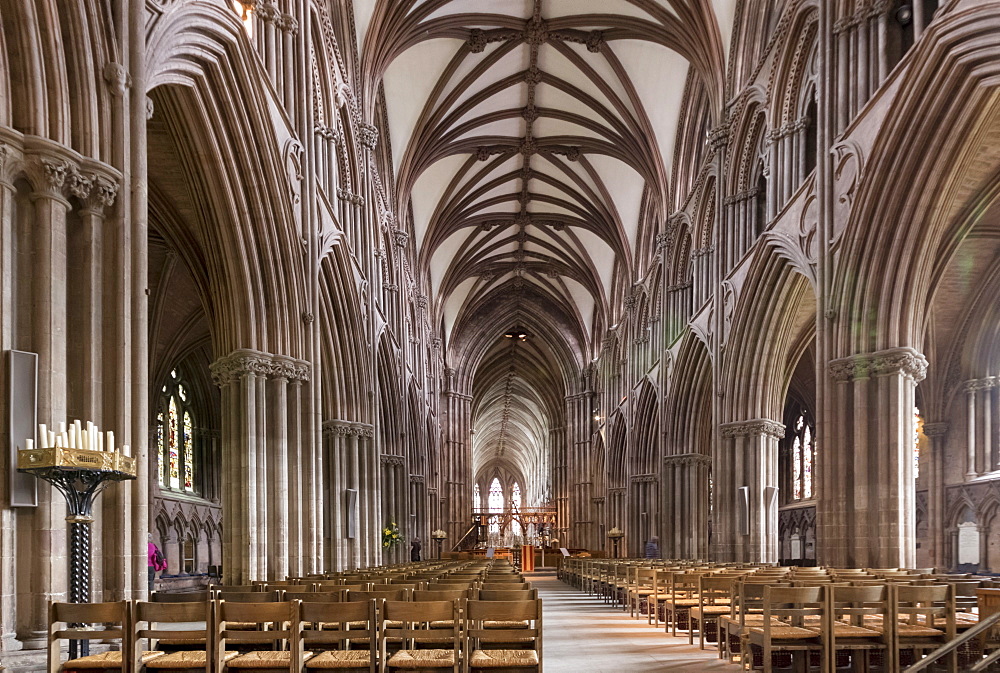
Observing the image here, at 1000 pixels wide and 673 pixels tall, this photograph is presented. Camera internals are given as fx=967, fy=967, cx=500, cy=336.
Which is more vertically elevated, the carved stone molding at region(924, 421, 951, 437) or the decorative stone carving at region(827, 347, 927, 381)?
the decorative stone carving at region(827, 347, 927, 381)

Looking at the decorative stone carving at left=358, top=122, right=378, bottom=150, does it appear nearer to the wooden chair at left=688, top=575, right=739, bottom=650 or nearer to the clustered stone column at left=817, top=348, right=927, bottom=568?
the clustered stone column at left=817, top=348, right=927, bottom=568

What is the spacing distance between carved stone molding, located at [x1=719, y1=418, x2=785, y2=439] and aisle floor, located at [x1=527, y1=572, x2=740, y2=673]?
8.82 metres

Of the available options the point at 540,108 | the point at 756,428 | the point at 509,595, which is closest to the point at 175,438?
the point at 540,108

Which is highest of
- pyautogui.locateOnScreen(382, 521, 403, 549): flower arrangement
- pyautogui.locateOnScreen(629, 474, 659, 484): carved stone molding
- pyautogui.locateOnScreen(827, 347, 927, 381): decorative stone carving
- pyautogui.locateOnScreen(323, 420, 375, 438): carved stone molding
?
pyautogui.locateOnScreen(827, 347, 927, 381): decorative stone carving

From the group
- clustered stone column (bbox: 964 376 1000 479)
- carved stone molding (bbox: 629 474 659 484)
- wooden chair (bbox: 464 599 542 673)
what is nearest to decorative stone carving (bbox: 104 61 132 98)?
wooden chair (bbox: 464 599 542 673)

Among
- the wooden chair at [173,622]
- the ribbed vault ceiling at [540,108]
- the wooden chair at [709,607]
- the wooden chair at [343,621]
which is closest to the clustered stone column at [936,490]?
the ribbed vault ceiling at [540,108]

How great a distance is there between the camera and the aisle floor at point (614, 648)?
9156 millimetres

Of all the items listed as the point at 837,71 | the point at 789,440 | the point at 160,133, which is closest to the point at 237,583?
the point at 160,133

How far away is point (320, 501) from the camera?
59.1ft

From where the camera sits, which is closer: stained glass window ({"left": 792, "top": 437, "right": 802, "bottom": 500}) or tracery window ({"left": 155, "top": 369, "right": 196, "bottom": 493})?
tracery window ({"left": 155, "top": 369, "right": 196, "bottom": 493})

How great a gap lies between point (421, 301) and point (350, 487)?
65.4ft

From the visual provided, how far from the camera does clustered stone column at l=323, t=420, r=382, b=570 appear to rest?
22.2 meters

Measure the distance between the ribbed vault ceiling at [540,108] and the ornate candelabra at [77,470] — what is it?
59.1 ft

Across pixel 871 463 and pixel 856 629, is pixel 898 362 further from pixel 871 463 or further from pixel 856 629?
pixel 856 629
